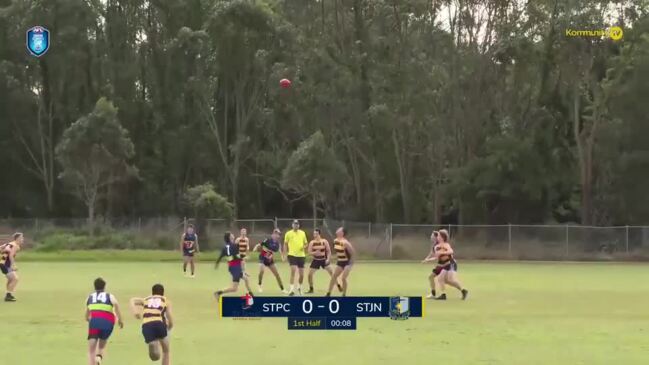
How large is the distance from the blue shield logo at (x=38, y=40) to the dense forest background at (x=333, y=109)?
4.04 feet

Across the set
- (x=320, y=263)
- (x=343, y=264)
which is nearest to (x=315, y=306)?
(x=343, y=264)

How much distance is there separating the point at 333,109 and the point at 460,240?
54.0 ft

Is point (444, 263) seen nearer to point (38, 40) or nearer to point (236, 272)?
point (236, 272)

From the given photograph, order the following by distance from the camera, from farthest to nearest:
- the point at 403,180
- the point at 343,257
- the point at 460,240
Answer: the point at 403,180 < the point at 460,240 < the point at 343,257

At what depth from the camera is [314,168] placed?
184 feet

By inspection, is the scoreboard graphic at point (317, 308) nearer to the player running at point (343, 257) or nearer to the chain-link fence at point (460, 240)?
the player running at point (343, 257)

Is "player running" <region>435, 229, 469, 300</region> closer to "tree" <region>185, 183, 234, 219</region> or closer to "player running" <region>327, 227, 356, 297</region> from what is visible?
"player running" <region>327, 227, 356, 297</region>

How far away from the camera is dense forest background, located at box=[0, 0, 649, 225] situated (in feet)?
194

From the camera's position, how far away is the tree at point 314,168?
184 ft

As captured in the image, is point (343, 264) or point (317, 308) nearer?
point (317, 308)

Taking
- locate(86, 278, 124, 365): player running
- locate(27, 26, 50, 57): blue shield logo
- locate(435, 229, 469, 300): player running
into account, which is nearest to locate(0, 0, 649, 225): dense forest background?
locate(27, 26, 50, 57): blue shield logo

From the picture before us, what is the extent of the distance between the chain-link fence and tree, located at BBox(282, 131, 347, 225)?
306cm

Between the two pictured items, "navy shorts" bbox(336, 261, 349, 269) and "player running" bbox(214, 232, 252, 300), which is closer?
"player running" bbox(214, 232, 252, 300)

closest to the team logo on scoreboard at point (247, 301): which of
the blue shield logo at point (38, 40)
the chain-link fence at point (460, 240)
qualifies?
the chain-link fence at point (460, 240)
